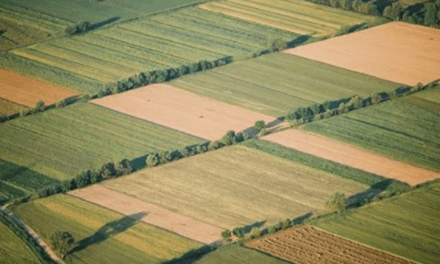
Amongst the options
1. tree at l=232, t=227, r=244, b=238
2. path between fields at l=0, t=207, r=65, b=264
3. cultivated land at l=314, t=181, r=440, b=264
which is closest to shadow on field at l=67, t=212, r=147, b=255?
path between fields at l=0, t=207, r=65, b=264

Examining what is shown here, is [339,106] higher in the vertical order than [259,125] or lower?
higher

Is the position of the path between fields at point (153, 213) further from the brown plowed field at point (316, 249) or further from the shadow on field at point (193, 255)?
the brown plowed field at point (316, 249)

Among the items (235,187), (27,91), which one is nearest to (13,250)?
(235,187)

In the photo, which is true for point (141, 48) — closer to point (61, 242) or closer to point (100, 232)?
point (100, 232)

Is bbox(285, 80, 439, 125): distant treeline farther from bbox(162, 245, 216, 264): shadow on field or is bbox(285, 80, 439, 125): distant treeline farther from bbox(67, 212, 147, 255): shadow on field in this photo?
bbox(162, 245, 216, 264): shadow on field

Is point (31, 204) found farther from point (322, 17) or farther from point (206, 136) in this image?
point (322, 17)

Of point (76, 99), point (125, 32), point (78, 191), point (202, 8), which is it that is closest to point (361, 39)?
point (202, 8)

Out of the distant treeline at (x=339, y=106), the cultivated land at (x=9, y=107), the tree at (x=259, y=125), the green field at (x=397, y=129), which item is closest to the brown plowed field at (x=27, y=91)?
the cultivated land at (x=9, y=107)
